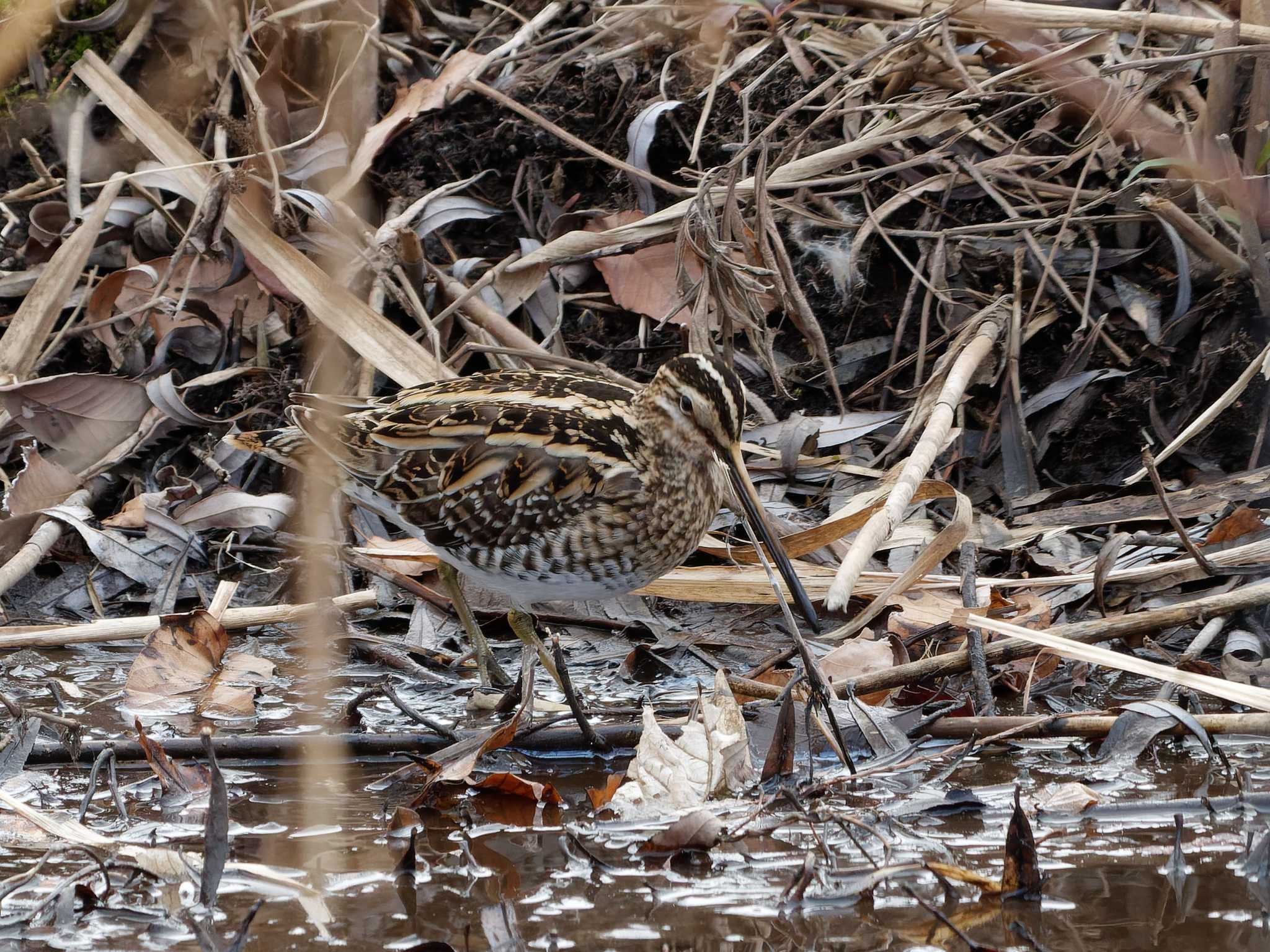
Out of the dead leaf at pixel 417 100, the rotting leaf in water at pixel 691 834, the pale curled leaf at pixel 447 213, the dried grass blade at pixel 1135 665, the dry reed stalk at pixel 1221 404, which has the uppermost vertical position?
the dead leaf at pixel 417 100

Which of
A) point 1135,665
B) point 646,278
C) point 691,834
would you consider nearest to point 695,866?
point 691,834

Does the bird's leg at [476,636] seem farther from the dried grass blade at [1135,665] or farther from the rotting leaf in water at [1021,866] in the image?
the rotting leaf in water at [1021,866]

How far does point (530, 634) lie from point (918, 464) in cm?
137

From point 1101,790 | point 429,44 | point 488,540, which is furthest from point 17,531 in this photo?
point 1101,790

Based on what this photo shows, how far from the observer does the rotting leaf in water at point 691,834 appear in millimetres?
2936

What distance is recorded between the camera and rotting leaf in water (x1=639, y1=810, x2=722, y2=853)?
9.63 ft

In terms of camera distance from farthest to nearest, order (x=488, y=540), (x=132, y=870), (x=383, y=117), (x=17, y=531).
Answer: (x=383, y=117), (x=17, y=531), (x=488, y=540), (x=132, y=870)

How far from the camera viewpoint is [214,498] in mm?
5105

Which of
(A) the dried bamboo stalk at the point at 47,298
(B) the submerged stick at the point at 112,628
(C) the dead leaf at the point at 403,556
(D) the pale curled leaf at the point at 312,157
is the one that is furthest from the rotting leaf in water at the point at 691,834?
(D) the pale curled leaf at the point at 312,157

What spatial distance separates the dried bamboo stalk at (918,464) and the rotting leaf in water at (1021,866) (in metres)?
1.20

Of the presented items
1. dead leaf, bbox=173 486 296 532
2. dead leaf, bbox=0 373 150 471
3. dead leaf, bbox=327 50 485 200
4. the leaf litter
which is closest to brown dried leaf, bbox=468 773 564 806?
the leaf litter

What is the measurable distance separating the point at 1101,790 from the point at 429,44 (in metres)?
4.69

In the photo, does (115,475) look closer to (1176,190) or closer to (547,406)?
(547,406)

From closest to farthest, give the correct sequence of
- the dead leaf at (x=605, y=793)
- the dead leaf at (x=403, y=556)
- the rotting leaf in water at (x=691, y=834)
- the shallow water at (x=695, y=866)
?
the shallow water at (x=695, y=866) < the rotting leaf in water at (x=691, y=834) < the dead leaf at (x=605, y=793) < the dead leaf at (x=403, y=556)
